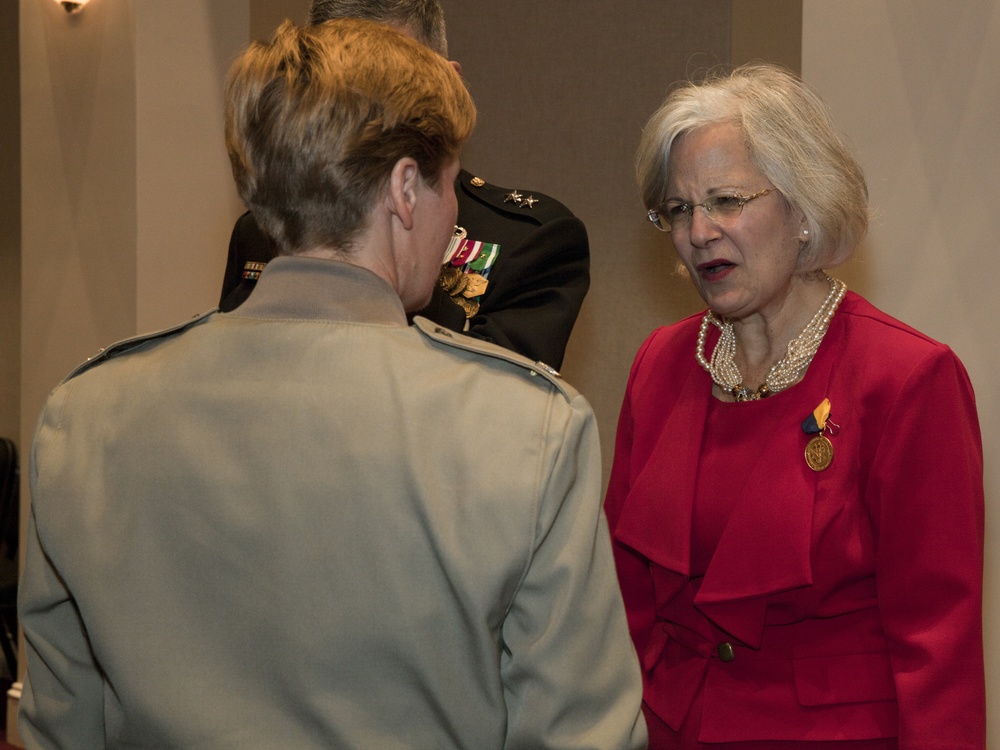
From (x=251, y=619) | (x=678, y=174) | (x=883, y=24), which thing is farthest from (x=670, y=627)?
(x=883, y=24)

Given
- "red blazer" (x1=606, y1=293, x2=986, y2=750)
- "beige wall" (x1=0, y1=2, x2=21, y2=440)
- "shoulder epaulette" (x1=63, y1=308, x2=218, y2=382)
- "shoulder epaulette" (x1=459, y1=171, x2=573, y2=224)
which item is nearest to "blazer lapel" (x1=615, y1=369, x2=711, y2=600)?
"red blazer" (x1=606, y1=293, x2=986, y2=750)

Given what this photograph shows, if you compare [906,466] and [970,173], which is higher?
[970,173]

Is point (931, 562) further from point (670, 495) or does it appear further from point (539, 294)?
point (539, 294)

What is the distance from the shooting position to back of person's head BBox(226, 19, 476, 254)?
1.09m

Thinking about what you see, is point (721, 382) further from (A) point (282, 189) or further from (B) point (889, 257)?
(A) point (282, 189)

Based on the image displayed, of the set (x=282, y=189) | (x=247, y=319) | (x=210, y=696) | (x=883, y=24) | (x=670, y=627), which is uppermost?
(x=883, y=24)

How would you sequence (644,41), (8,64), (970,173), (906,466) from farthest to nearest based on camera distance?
(8,64), (644,41), (970,173), (906,466)

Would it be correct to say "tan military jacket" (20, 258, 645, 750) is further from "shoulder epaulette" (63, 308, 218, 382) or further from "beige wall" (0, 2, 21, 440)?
"beige wall" (0, 2, 21, 440)

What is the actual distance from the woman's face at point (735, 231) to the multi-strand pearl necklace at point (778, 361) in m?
0.09

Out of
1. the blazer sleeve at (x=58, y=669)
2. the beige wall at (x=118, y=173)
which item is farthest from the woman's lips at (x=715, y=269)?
the beige wall at (x=118, y=173)

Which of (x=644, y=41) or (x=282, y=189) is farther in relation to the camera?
(x=644, y=41)

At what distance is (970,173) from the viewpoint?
2.50 metres

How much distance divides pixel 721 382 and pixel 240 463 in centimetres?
111

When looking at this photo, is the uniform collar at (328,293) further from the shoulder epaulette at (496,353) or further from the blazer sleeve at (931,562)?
the blazer sleeve at (931,562)
